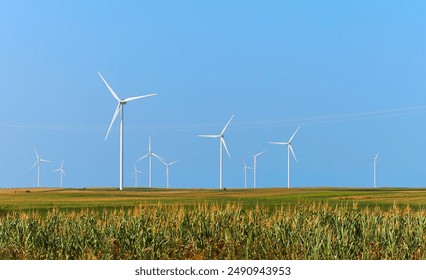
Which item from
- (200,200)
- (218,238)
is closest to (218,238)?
(218,238)

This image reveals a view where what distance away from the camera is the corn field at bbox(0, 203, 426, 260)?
2316 centimetres

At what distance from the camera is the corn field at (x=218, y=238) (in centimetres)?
2316

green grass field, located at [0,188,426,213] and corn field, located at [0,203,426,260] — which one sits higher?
green grass field, located at [0,188,426,213]

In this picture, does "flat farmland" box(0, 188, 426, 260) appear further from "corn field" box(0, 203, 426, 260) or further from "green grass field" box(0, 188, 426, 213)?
"green grass field" box(0, 188, 426, 213)

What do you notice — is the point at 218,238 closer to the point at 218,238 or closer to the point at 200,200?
the point at 218,238

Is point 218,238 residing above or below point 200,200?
below

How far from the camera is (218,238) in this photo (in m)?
25.2

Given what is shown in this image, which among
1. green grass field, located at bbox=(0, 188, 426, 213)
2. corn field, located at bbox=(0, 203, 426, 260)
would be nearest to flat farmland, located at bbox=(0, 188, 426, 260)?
corn field, located at bbox=(0, 203, 426, 260)

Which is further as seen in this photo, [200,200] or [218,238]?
[200,200]

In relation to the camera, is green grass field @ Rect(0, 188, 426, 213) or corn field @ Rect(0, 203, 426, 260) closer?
corn field @ Rect(0, 203, 426, 260)

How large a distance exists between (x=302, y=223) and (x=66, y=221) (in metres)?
9.27

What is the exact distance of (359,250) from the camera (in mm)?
23734
